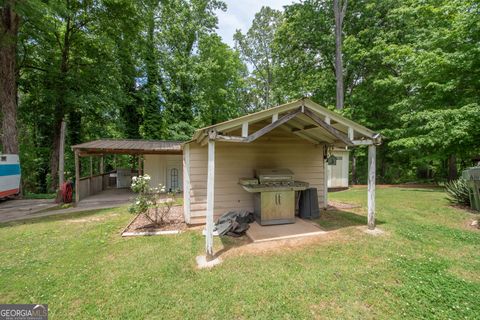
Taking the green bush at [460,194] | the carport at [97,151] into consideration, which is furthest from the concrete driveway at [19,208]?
the green bush at [460,194]

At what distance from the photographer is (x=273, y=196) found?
492 cm

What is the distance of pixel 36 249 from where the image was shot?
397 cm

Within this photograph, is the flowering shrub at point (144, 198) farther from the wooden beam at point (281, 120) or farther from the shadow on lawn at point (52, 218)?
the wooden beam at point (281, 120)

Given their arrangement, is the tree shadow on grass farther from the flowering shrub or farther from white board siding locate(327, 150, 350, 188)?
white board siding locate(327, 150, 350, 188)

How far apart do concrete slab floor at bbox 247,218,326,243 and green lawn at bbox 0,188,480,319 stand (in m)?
0.38

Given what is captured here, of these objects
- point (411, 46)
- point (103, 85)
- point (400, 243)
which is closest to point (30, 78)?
point (103, 85)

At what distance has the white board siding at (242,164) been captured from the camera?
5.21m

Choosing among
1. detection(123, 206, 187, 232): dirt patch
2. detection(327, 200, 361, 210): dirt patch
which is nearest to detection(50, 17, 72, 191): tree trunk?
detection(123, 206, 187, 232): dirt patch

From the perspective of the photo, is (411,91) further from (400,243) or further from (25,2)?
(25,2)

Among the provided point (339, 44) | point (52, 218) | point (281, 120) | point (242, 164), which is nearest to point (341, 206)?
point (242, 164)

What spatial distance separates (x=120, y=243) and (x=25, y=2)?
33.4ft

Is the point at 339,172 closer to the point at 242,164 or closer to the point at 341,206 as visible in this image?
the point at 341,206

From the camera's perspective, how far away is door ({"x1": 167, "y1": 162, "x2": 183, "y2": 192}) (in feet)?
35.2

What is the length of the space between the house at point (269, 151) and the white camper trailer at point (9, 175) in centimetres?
834
